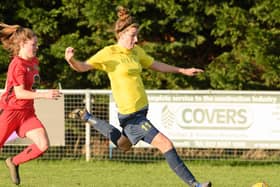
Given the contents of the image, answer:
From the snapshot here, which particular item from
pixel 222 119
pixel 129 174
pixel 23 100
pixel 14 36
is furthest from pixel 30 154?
pixel 222 119

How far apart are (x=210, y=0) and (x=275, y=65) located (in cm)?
171

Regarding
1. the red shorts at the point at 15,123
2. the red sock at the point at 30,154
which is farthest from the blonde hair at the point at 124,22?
the red sock at the point at 30,154

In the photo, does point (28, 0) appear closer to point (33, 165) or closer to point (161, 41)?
point (161, 41)

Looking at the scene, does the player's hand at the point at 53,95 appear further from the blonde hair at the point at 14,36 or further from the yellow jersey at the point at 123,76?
the blonde hair at the point at 14,36

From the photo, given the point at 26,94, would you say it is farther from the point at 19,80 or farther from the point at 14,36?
the point at 14,36

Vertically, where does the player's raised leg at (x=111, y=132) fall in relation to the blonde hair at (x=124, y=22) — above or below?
below

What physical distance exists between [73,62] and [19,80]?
2.24ft

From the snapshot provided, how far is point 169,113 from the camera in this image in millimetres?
13719

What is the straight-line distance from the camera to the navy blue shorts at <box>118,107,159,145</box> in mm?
8422

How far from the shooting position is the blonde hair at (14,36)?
8.74m

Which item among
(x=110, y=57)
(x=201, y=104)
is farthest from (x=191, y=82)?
(x=110, y=57)

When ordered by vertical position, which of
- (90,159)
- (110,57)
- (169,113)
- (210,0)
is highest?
(110,57)

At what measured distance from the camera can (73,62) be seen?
8.19 metres

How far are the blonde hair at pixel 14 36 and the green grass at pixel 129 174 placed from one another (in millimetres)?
1955
